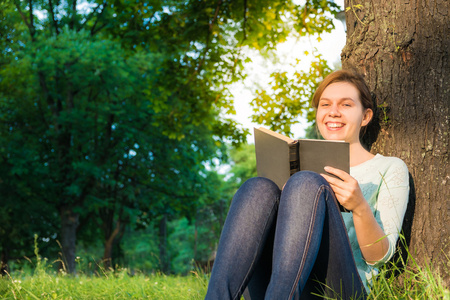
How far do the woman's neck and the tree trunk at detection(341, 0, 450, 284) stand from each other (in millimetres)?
193

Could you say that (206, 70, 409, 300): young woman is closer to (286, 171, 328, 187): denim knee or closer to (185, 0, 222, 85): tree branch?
(286, 171, 328, 187): denim knee

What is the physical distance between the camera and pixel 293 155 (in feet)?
7.43

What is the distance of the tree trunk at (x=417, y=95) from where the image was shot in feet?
8.56

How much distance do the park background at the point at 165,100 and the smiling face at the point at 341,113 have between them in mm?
257

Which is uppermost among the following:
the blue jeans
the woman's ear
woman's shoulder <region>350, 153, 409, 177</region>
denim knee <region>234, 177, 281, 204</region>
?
the woman's ear

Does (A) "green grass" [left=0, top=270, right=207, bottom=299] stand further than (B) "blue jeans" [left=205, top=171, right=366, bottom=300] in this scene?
Yes

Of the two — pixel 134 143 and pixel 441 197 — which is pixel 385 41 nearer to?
pixel 441 197

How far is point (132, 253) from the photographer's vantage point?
2516 cm

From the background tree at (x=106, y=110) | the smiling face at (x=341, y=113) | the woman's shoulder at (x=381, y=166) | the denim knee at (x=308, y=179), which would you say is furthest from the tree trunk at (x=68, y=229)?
the denim knee at (x=308, y=179)

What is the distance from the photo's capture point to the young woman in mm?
2016

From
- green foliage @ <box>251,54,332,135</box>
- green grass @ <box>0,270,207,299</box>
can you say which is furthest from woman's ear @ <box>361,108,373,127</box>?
green foliage @ <box>251,54,332,135</box>

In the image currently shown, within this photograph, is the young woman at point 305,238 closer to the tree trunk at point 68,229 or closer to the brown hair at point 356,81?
the brown hair at point 356,81

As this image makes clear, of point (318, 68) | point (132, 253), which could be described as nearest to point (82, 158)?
point (318, 68)

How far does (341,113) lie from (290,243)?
1.00 m
